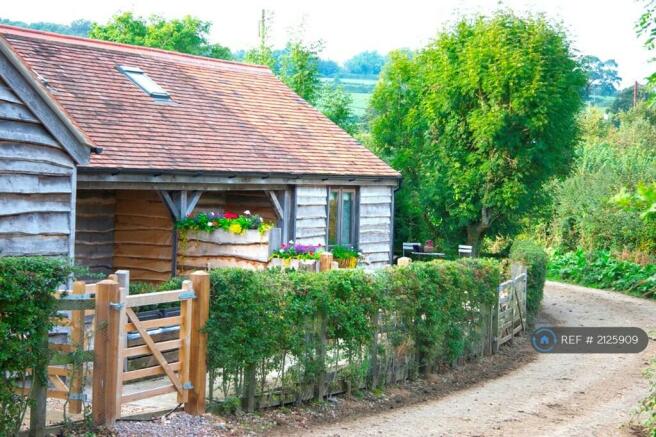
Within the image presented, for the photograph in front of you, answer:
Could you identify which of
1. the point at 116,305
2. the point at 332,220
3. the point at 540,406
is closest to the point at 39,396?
the point at 116,305

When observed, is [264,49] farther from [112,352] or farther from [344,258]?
[112,352]

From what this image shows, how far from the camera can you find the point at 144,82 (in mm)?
19922

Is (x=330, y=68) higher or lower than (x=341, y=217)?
higher

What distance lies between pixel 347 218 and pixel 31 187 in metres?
10.9

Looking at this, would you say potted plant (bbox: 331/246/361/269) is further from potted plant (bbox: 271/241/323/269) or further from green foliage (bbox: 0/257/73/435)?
green foliage (bbox: 0/257/73/435)

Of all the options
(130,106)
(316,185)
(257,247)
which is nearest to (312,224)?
(316,185)

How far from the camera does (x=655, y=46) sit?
13.5 m

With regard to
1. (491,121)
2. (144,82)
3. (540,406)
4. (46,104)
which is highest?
(491,121)

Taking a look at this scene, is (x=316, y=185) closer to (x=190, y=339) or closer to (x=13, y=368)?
→ (x=190, y=339)

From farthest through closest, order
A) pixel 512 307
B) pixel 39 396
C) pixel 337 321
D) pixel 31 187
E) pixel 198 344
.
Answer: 1. pixel 512 307
2. pixel 31 187
3. pixel 337 321
4. pixel 198 344
5. pixel 39 396

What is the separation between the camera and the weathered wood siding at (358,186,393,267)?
22.6 metres

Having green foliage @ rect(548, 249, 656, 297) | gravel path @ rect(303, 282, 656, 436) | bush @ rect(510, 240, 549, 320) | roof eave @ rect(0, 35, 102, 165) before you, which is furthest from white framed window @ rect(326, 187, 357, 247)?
green foliage @ rect(548, 249, 656, 297)

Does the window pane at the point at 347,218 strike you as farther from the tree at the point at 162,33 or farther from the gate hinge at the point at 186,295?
the tree at the point at 162,33

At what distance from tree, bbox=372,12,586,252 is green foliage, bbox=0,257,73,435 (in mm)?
20112
